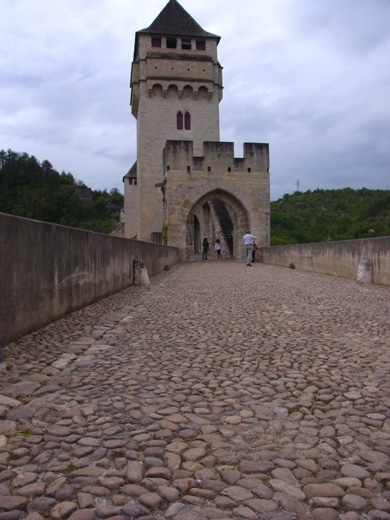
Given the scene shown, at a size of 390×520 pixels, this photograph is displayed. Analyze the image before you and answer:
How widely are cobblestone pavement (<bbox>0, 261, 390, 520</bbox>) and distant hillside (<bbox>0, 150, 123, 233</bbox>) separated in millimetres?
74365

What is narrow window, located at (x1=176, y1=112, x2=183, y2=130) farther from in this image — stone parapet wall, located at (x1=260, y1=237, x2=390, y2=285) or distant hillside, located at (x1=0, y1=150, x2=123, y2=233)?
distant hillside, located at (x1=0, y1=150, x2=123, y2=233)

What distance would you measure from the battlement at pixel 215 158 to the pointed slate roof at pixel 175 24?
12.2m

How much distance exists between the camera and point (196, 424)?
2.44 m

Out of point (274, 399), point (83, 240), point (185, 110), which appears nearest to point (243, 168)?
point (185, 110)

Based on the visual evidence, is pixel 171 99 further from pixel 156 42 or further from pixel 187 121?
pixel 156 42

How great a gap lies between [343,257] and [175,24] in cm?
2864

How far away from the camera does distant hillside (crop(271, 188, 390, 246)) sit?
1625 inches

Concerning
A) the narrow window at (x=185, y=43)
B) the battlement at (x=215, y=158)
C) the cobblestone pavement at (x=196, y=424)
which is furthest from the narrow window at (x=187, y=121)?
the cobblestone pavement at (x=196, y=424)

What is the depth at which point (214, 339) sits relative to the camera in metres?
4.52

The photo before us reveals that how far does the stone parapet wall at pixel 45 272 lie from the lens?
4023 mm

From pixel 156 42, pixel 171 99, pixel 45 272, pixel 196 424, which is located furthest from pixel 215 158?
pixel 196 424

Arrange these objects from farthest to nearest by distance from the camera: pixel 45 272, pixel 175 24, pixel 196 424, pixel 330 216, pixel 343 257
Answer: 1. pixel 330 216
2. pixel 175 24
3. pixel 343 257
4. pixel 45 272
5. pixel 196 424

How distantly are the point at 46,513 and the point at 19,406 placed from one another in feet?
3.82

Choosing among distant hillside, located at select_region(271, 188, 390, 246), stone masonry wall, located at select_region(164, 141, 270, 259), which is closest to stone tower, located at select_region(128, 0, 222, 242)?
stone masonry wall, located at select_region(164, 141, 270, 259)
